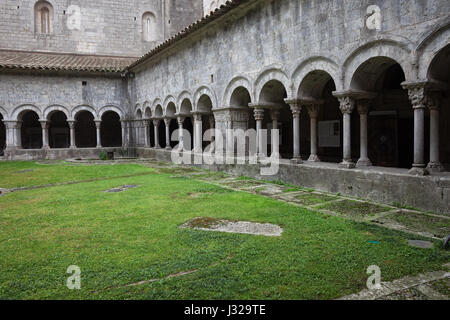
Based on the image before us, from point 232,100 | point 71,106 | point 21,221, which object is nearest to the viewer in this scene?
point 21,221

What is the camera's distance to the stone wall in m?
22.1

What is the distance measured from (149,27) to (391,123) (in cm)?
2020

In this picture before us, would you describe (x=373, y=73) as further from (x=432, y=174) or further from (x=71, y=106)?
(x=71, y=106)

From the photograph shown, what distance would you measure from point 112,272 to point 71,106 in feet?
61.6

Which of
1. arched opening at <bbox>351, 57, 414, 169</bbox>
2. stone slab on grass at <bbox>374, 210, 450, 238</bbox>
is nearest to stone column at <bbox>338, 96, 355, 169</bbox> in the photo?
stone slab on grass at <bbox>374, 210, 450, 238</bbox>

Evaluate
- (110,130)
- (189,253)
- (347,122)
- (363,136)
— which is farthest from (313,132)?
(110,130)

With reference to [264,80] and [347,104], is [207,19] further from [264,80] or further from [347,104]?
[347,104]

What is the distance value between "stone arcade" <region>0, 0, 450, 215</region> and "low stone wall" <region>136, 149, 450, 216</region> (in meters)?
0.02

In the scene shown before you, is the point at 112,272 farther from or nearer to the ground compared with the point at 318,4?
nearer to the ground

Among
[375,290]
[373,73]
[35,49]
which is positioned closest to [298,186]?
[373,73]

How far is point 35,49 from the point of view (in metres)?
22.6

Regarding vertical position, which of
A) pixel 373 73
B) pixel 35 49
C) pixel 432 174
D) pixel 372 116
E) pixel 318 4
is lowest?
pixel 432 174
